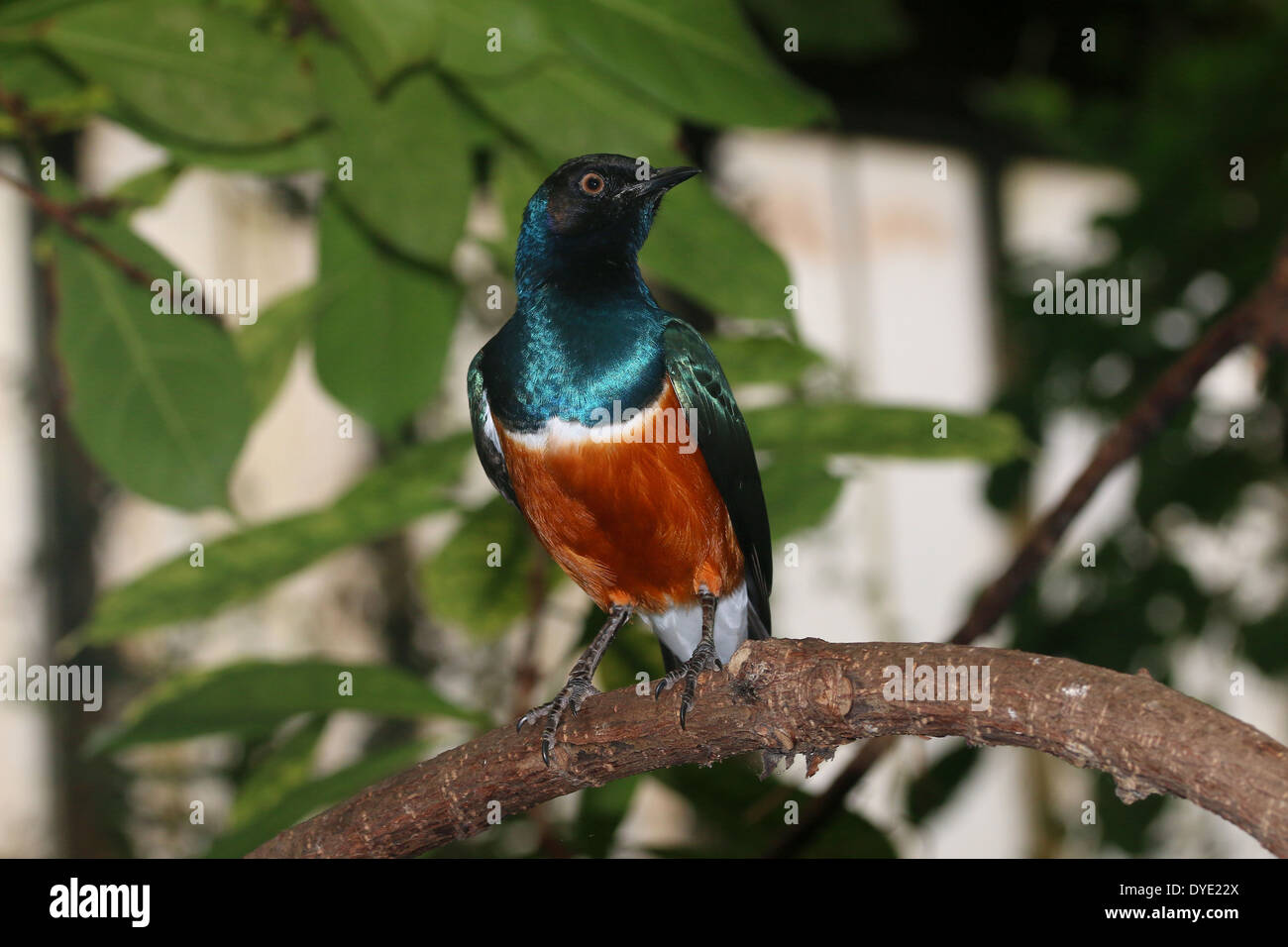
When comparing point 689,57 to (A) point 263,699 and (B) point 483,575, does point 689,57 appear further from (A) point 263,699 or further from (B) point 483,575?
(A) point 263,699

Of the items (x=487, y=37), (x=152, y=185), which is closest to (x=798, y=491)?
(x=487, y=37)

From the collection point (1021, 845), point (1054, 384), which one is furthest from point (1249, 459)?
point (1021, 845)

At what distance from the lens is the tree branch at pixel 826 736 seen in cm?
59

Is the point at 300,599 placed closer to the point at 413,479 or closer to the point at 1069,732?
the point at 413,479

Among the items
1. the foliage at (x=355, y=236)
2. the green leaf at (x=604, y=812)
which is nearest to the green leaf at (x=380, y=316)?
the foliage at (x=355, y=236)

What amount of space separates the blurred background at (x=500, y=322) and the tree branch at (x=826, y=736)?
24cm

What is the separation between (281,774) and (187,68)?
77 cm

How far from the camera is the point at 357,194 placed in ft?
2.93

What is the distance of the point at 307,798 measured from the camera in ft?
3.67

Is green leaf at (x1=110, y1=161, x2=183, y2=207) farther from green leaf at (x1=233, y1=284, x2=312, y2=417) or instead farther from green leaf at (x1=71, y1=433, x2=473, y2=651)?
green leaf at (x1=71, y1=433, x2=473, y2=651)

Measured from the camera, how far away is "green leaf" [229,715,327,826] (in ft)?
4.34

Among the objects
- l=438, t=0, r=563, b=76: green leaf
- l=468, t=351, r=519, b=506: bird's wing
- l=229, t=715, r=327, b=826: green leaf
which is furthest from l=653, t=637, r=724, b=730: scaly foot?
l=229, t=715, r=327, b=826: green leaf

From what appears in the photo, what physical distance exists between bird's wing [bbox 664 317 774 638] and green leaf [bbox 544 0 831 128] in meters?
0.17

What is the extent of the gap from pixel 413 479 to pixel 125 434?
0.25 meters
